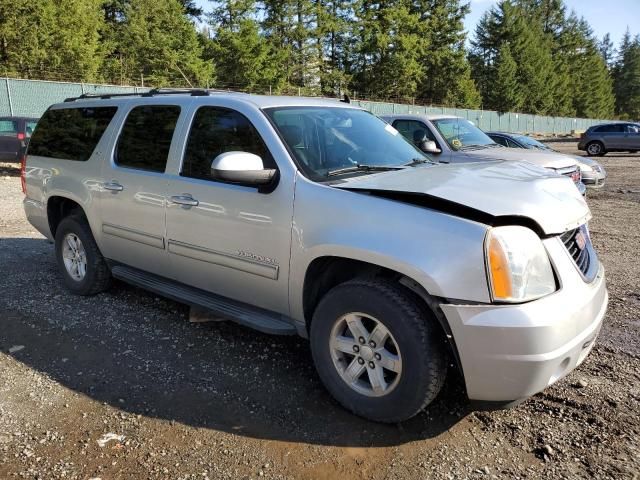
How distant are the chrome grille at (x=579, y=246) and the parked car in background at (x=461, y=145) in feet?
17.9

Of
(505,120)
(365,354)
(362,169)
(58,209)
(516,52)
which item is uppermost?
(516,52)

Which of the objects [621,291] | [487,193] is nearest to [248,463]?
[487,193]

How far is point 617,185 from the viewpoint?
1498 cm

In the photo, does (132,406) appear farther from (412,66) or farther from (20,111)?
(412,66)

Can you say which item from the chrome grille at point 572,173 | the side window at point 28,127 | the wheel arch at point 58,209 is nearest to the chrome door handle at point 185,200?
the wheel arch at point 58,209

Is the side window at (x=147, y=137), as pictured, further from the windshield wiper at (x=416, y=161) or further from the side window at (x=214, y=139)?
the windshield wiper at (x=416, y=161)

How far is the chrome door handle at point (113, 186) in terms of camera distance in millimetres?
4531

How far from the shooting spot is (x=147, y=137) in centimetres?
445

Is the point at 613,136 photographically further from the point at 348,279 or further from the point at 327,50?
the point at 327,50

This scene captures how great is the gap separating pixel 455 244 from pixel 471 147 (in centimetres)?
717

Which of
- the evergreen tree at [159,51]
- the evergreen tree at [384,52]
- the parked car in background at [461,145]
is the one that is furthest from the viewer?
the evergreen tree at [384,52]

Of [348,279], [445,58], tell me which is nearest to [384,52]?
[445,58]

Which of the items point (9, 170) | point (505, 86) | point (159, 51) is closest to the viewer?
point (9, 170)

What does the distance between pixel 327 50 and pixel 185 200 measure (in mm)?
53447
